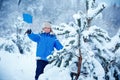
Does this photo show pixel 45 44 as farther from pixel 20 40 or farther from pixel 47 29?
pixel 20 40

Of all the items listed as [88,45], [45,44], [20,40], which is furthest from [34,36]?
[20,40]

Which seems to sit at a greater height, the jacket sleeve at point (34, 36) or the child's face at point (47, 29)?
the child's face at point (47, 29)

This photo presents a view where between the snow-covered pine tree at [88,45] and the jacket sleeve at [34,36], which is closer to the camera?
the snow-covered pine tree at [88,45]

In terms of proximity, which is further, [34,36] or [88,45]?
[34,36]

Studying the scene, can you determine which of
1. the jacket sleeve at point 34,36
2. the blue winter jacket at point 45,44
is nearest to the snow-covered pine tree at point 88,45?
the blue winter jacket at point 45,44

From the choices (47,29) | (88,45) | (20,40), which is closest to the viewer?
(88,45)

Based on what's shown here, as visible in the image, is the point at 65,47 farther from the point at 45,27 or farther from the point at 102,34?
the point at 45,27

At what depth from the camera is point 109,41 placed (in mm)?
2760

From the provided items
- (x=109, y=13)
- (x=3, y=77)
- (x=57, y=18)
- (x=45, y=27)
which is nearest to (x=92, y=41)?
(x=45, y=27)

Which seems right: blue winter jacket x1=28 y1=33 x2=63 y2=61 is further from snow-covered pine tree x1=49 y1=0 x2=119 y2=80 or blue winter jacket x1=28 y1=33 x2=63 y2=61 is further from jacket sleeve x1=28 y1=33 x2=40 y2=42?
snow-covered pine tree x1=49 y1=0 x2=119 y2=80

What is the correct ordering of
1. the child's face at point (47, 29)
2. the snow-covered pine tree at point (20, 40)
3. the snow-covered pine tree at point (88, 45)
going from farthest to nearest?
the snow-covered pine tree at point (20, 40)
the child's face at point (47, 29)
the snow-covered pine tree at point (88, 45)

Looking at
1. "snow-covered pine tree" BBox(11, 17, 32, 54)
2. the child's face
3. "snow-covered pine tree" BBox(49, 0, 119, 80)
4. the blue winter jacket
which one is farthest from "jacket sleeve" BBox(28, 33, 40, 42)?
"snow-covered pine tree" BBox(11, 17, 32, 54)

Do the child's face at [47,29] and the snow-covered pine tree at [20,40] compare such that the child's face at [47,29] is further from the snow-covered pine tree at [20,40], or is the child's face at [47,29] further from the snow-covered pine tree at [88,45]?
the snow-covered pine tree at [20,40]


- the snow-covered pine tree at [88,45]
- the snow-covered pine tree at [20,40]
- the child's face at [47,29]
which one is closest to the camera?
the snow-covered pine tree at [88,45]
